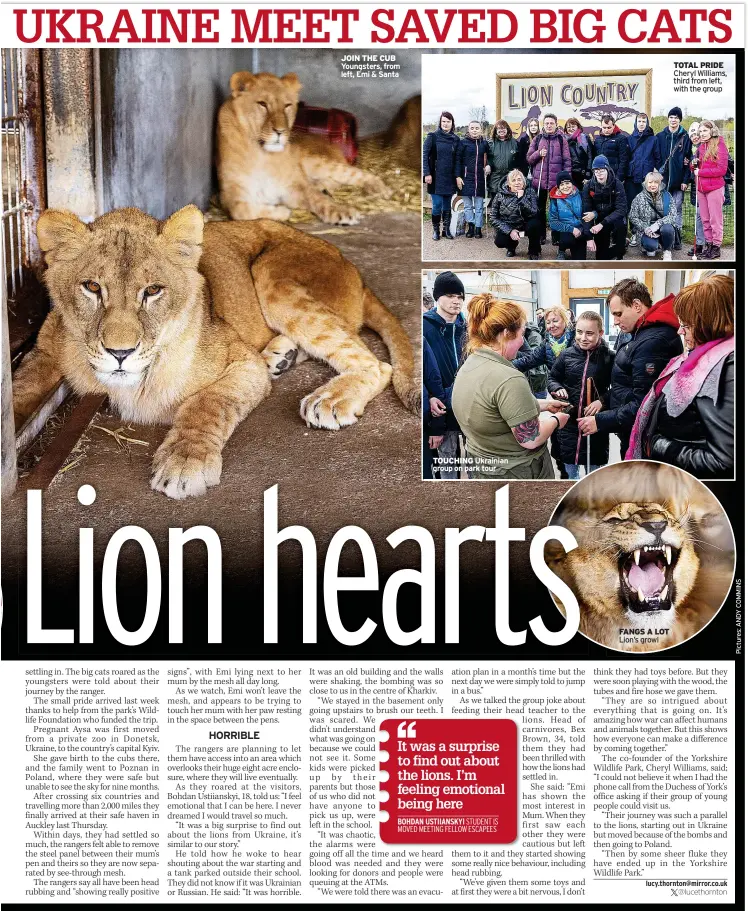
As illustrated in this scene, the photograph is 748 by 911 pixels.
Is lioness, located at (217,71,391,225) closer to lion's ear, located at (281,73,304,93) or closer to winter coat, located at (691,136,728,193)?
lion's ear, located at (281,73,304,93)

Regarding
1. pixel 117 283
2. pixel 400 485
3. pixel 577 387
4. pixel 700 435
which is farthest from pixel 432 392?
pixel 117 283

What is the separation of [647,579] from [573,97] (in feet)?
5.48

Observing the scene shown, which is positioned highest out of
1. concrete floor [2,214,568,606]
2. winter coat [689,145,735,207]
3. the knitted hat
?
winter coat [689,145,735,207]

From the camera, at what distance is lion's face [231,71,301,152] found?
3361 millimetres

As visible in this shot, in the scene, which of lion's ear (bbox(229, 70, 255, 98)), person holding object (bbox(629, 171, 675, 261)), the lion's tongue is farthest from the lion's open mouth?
lion's ear (bbox(229, 70, 255, 98))

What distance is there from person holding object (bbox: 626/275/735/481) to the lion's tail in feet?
2.56

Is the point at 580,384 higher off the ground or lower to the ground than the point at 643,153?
lower

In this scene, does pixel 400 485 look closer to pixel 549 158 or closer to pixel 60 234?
pixel 549 158

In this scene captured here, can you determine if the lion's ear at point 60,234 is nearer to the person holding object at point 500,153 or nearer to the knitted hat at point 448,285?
the knitted hat at point 448,285

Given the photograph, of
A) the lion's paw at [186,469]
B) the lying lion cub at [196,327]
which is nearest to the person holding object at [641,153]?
the lying lion cub at [196,327]

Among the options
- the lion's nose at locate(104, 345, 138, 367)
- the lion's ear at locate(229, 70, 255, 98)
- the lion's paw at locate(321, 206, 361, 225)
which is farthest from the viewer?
the lion's paw at locate(321, 206, 361, 225)

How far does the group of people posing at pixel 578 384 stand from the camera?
10.8 ft

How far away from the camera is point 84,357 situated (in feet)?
10.8

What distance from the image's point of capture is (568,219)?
3.29 m
